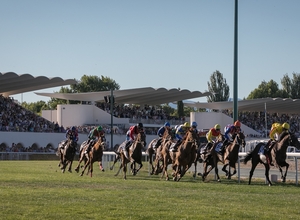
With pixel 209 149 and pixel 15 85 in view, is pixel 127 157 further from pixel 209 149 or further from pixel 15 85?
pixel 15 85

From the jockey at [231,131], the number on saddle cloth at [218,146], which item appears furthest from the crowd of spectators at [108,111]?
the jockey at [231,131]

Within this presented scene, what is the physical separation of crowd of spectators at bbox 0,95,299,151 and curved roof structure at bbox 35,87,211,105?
3.51 ft

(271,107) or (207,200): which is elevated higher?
(271,107)

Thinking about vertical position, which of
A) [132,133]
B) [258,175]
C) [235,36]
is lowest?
[258,175]

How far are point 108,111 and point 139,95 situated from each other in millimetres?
4036

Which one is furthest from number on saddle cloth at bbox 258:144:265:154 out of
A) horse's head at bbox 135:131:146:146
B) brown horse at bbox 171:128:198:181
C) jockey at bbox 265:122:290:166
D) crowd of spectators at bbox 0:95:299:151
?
crowd of spectators at bbox 0:95:299:151

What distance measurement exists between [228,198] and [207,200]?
0.68 m

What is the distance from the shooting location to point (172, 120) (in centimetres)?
6344

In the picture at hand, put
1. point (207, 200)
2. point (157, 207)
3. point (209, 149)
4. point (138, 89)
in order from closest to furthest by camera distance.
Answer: point (157, 207)
point (207, 200)
point (209, 149)
point (138, 89)

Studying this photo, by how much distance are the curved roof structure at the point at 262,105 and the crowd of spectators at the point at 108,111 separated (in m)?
0.84

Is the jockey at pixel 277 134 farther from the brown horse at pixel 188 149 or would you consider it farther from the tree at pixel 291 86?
the tree at pixel 291 86

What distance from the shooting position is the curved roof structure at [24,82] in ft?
160

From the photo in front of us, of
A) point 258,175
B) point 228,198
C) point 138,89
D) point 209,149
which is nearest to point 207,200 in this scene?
point 228,198

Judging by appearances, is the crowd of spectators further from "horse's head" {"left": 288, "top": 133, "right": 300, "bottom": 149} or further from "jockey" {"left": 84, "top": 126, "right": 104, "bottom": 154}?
"horse's head" {"left": 288, "top": 133, "right": 300, "bottom": 149}
